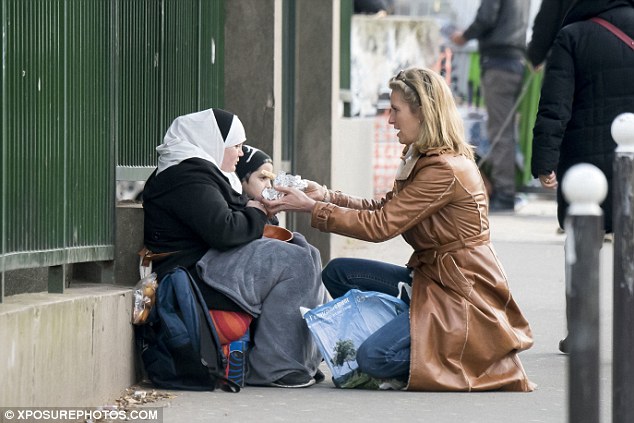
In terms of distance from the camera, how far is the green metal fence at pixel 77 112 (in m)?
5.36

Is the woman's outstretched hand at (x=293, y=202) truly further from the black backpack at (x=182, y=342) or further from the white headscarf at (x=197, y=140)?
the black backpack at (x=182, y=342)

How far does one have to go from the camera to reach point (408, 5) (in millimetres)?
19984

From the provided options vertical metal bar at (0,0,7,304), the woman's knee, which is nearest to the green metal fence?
vertical metal bar at (0,0,7,304)

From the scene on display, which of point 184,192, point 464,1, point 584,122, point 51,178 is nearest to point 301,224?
point 584,122

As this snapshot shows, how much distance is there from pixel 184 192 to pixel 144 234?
13.7 inches

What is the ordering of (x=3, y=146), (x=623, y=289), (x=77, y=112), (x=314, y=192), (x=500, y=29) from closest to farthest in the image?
(x=623, y=289) → (x=3, y=146) → (x=77, y=112) → (x=314, y=192) → (x=500, y=29)

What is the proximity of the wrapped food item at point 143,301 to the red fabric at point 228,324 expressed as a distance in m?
0.26

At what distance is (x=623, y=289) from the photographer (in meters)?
4.67

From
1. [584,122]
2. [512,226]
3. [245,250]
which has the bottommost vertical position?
[512,226]

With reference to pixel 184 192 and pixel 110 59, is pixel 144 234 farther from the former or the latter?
pixel 110 59

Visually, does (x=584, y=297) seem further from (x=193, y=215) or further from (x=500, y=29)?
(x=500, y=29)

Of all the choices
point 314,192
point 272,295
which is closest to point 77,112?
point 272,295

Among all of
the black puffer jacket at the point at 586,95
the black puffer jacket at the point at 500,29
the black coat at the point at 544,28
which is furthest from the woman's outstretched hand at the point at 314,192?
the black puffer jacket at the point at 500,29

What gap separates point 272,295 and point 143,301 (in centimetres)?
57
